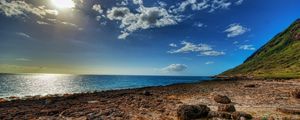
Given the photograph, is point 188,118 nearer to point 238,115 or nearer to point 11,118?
point 238,115

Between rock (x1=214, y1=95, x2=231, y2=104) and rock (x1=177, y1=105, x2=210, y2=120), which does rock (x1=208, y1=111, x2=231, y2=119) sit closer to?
rock (x1=177, y1=105, x2=210, y2=120)

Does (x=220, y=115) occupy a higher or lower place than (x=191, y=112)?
lower

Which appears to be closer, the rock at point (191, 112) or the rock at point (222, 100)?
the rock at point (191, 112)

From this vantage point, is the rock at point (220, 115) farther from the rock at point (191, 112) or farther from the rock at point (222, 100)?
the rock at point (222, 100)

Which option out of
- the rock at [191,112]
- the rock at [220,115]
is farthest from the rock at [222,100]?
the rock at [191,112]

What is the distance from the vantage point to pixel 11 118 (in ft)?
65.5

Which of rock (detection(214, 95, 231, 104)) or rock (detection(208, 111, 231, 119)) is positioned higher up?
rock (detection(214, 95, 231, 104))

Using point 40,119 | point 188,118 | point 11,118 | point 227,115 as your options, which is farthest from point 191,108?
point 11,118

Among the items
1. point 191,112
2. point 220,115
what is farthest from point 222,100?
point 191,112

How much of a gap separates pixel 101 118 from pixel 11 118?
30.9ft

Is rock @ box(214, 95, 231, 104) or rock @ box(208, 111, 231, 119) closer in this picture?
rock @ box(208, 111, 231, 119)

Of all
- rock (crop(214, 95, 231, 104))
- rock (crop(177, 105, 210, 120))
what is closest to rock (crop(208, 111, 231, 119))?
rock (crop(177, 105, 210, 120))

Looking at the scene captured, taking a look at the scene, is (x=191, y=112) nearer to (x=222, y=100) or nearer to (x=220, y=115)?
(x=220, y=115)

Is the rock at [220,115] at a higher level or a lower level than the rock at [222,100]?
lower
